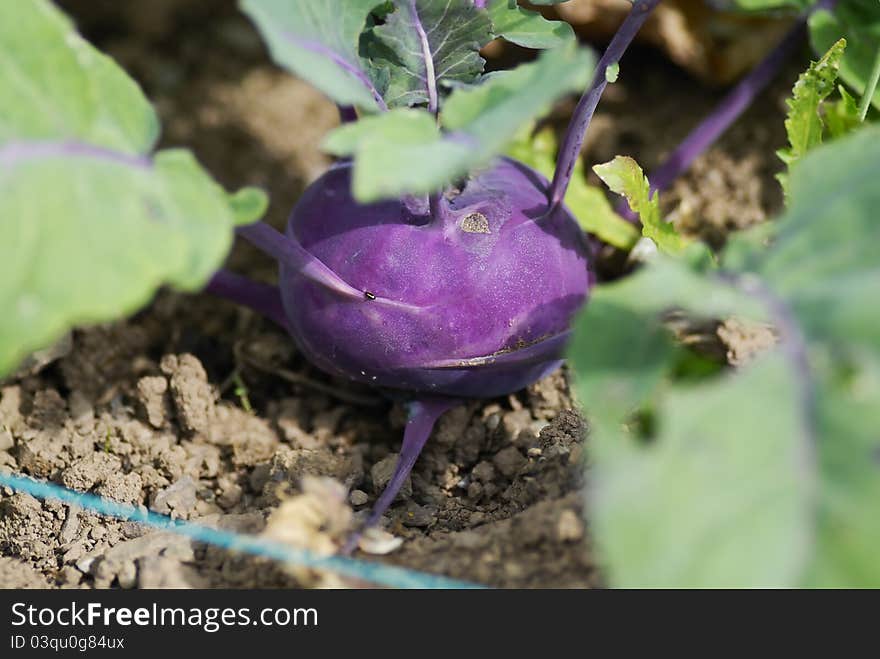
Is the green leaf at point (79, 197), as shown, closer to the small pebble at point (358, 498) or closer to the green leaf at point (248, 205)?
the green leaf at point (248, 205)

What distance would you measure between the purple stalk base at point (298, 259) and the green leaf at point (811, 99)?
0.68m

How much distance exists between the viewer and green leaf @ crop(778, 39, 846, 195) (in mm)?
1422

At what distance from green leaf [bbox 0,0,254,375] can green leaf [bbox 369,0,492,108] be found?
359 millimetres

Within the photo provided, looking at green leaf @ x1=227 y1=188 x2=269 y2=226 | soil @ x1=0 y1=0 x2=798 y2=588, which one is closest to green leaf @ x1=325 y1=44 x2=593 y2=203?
green leaf @ x1=227 y1=188 x2=269 y2=226

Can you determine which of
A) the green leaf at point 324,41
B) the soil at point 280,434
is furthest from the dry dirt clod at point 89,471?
the green leaf at point 324,41

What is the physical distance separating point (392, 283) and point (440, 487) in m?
0.35

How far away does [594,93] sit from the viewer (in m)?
1.30

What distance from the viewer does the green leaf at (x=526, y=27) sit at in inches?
52.8

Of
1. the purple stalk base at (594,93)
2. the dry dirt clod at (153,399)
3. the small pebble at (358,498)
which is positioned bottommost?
the small pebble at (358,498)

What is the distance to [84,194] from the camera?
99cm

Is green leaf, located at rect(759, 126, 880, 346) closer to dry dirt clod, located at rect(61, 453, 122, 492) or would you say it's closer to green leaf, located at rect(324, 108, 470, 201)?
green leaf, located at rect(324, 108, 470, 201)
